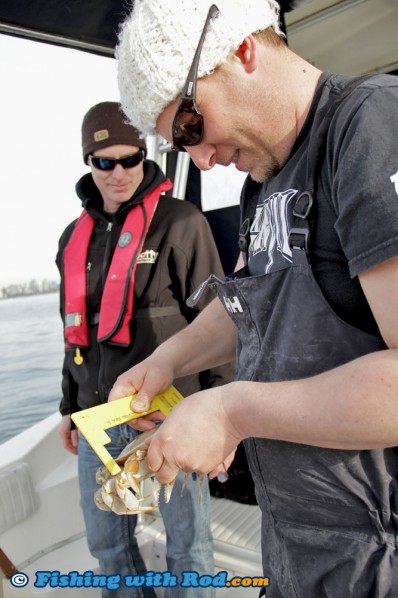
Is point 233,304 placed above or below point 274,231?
below

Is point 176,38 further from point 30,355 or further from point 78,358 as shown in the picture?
point 30,355

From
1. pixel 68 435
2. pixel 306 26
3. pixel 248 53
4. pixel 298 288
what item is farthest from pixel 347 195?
pixel 68 435

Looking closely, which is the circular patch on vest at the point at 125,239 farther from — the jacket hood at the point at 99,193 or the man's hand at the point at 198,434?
the man's hand at the point at 198,434

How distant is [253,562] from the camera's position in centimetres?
245

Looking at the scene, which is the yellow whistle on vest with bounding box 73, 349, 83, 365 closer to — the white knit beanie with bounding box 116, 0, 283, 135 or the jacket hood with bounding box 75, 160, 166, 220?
the jacket hood with bounding box 75, 160, 166, 220

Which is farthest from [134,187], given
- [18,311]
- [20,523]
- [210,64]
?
[18,311]

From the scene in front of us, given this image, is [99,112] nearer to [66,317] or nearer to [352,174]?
[66,317]

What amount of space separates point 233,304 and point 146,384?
363 millimetres

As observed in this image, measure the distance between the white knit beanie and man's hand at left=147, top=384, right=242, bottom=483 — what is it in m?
0.59

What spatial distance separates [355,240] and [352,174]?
0.33 feet

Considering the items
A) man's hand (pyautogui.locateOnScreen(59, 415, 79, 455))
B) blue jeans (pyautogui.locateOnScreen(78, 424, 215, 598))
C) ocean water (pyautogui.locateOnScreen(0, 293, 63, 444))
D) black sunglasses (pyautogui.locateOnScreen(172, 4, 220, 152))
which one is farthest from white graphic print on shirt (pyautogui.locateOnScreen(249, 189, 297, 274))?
ocean water (pyautogui.locateOnScreen(0, 293, 63, 444))

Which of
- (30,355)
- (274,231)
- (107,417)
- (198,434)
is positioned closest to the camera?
(198,434)

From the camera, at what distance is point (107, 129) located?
2439 mm

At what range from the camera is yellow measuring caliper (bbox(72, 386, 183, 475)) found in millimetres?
1105
